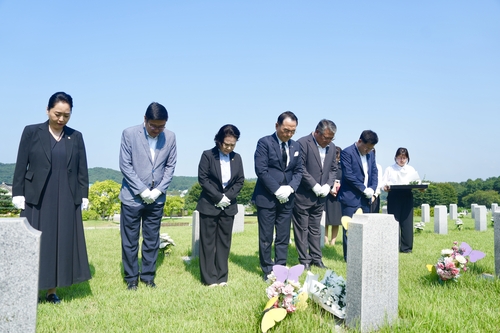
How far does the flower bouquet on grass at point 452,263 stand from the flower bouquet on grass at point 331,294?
172 centimetres

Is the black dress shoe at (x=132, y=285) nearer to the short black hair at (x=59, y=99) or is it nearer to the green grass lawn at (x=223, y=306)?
the green grass lawn at (x=223, y=306)

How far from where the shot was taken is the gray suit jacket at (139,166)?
16.8 feet

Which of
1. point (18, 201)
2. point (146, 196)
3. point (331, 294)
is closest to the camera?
point (331, 294)

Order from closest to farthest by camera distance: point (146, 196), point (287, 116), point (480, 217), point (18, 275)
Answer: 1. point (18, 275)
2. point (146, 196)
3. point (287, 116)
4. point (480, 217)

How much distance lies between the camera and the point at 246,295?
4.49 metres

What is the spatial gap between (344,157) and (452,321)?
3992mm

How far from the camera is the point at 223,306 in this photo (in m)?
4.09

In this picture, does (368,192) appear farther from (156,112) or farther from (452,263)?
(156,112)

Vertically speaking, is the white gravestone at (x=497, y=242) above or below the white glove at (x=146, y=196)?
below

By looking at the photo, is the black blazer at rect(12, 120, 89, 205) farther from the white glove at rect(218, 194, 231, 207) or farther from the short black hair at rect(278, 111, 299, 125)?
the short black hair at rect(278, 111, 299, 125)

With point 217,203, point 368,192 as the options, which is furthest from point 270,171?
point 368,192

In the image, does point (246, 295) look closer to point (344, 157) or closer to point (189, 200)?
point (344, 157)

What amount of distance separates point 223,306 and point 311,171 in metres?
3.01

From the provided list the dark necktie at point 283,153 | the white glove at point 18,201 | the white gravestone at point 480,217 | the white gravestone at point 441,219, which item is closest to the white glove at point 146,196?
the white glove at point 18,201
